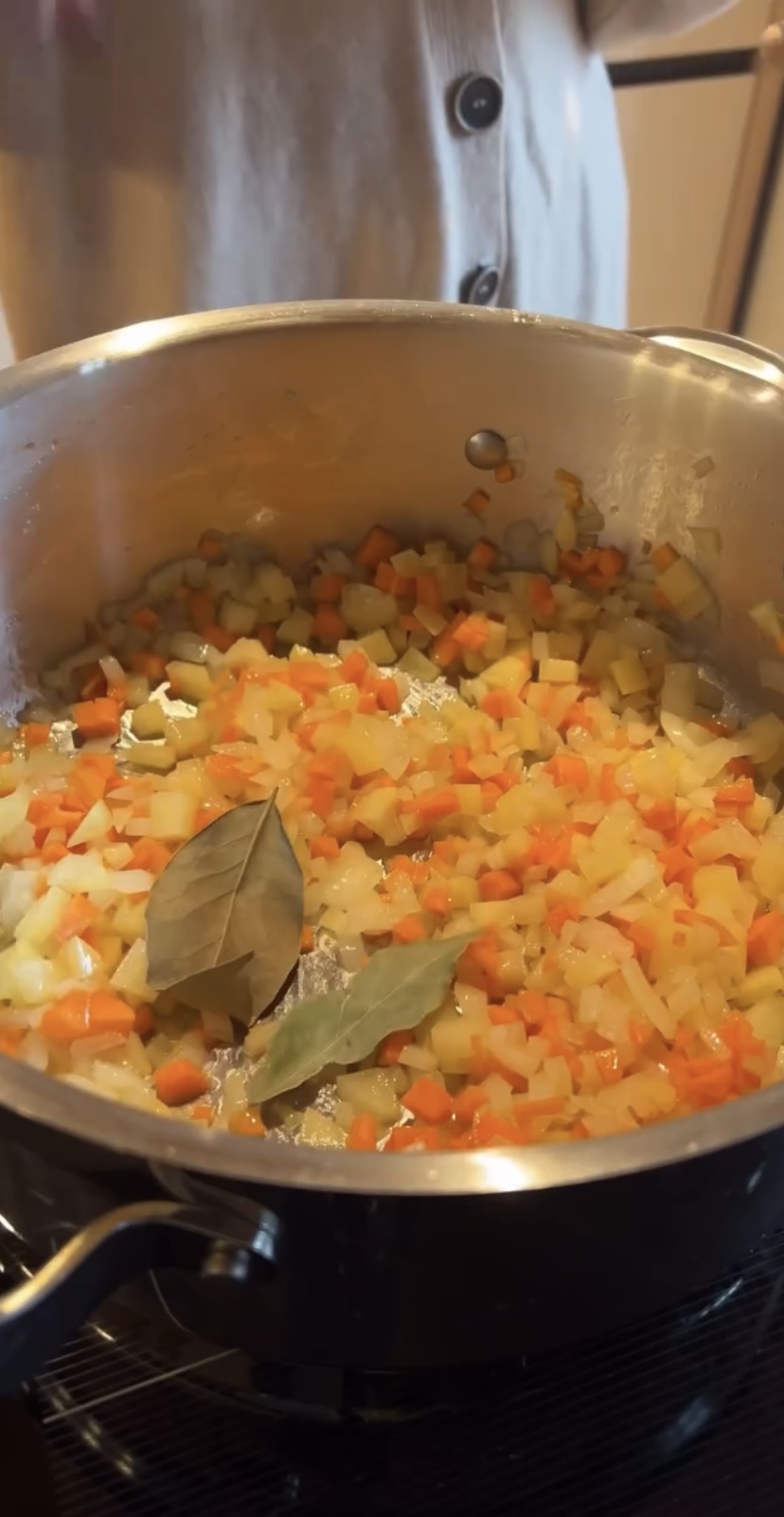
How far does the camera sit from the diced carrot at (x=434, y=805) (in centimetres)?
84

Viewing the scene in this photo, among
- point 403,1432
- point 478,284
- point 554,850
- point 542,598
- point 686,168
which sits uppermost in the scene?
point 686,168

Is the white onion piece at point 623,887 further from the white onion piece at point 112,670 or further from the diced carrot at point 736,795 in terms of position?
the white onion piece at point 112,670

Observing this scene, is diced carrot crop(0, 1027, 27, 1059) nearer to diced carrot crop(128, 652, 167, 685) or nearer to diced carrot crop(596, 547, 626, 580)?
diced carrot crop(128, 652, 167, 685)

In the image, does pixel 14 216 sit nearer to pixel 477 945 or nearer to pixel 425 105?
pixel 425 105

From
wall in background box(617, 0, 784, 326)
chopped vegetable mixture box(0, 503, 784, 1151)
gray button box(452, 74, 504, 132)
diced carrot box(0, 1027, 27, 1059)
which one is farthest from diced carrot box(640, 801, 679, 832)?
wall in background box(617, 0, 784, 326)

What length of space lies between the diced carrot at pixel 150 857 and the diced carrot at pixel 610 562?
410 mm

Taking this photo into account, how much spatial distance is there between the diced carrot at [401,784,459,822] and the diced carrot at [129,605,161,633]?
262 mm

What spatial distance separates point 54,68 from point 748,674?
669 millimetres

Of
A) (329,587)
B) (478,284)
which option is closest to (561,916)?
(329,587)

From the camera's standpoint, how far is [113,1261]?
0.40 meters

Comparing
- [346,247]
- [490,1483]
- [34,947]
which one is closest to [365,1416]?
[490,1483]

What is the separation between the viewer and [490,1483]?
0.52 metres

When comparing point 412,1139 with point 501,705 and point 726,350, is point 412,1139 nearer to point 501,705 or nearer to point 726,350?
point 501,705

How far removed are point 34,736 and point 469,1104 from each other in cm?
43
